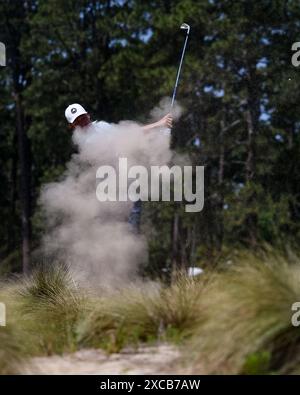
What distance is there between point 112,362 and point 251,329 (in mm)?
1065

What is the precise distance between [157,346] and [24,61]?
2396 cm

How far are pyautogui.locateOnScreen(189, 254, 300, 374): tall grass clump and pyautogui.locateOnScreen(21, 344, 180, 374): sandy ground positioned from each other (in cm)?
25

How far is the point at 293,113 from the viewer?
901 inches

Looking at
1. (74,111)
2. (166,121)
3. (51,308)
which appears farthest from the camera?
(74,111)

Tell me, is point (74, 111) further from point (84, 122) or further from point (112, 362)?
point (112, 362)

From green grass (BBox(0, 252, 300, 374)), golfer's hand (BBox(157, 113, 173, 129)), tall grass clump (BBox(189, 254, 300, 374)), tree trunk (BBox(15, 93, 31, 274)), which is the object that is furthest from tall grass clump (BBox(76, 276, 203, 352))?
tree trunk (BBox(15, 93, 31, 274))

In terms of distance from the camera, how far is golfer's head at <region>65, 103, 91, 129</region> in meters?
10.6

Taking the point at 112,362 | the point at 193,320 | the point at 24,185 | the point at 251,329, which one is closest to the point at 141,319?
the point at 193,320

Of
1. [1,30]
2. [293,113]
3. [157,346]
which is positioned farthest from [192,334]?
[1,30]

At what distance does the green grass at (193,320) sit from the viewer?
517cm

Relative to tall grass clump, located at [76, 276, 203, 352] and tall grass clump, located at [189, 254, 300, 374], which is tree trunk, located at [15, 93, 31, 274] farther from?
tall grass clump, located at [189, 254, 300, 374]

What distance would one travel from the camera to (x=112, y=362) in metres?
5.61

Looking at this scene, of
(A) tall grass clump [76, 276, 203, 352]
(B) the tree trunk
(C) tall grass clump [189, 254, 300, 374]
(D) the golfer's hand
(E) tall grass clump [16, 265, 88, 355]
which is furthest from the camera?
(B) the tree trunk

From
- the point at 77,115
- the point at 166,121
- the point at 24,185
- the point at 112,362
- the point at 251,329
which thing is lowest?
the point at 112,362
